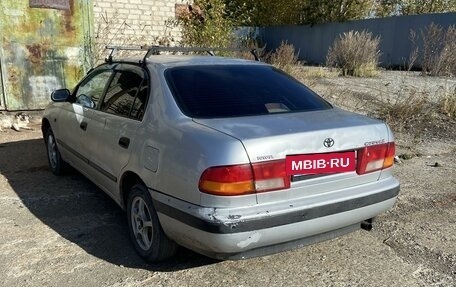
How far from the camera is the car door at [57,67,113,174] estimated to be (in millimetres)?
4055

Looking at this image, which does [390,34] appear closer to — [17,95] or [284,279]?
[17,95]

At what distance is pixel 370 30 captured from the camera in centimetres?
2389

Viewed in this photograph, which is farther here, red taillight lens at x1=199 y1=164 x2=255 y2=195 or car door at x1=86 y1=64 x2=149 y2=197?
car door at x1=86 y1=64 x2=149 y2=197

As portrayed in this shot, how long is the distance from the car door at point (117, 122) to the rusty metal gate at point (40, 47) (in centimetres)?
527

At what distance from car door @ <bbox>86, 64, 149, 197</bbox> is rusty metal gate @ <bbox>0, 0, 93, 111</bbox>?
17.3 ft

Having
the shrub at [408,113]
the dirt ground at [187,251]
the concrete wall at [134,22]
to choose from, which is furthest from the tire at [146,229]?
the concrete wall at [134,22]

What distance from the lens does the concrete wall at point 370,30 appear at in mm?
20938

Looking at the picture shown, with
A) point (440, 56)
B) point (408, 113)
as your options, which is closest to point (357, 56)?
point (440, 56)

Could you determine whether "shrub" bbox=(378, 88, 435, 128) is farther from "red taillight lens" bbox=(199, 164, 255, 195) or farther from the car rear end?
"red taillight lens" bbox=(199, 164, 255, 195)

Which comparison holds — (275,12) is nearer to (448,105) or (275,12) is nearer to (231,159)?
(448,105)

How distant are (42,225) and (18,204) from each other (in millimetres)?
671

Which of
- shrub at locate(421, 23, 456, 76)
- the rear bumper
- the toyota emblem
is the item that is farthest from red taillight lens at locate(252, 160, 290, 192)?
shrub at locate(421, 23, 456, 76)

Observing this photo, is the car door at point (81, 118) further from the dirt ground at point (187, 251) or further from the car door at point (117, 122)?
the dirt ground at point (187, 251)

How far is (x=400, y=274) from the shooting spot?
9.87 feet
